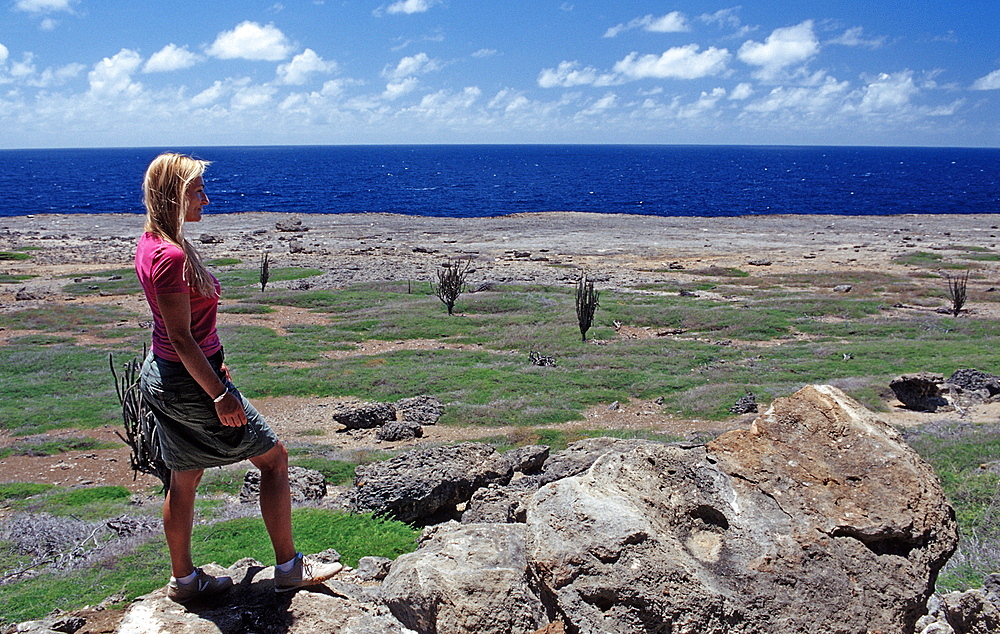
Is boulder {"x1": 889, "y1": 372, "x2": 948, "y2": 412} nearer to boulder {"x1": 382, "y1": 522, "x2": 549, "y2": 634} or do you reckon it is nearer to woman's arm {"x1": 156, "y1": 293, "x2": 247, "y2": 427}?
boulder {"x1": 382, "y1": 522, "x2": 549, "y2": 634}

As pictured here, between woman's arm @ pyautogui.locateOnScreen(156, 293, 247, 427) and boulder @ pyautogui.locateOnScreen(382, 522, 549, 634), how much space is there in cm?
136

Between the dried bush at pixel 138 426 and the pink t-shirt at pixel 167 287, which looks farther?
the dried bush at pixel 138 426

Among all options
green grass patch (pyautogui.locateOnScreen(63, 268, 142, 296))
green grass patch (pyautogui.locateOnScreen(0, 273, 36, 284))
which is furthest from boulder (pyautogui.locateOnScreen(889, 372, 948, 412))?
green grass patch (pyautogui.locateOnScreen(0, 273, 36, 284))

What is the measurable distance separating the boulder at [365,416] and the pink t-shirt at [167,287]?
10.2 metres

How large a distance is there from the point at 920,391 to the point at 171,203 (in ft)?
47.6

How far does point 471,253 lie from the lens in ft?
150

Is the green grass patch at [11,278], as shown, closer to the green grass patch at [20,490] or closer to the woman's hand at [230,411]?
the green grass patch at [20,490]

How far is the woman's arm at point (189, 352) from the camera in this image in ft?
12.5

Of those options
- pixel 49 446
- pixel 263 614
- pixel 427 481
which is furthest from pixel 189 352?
pixel 49 446

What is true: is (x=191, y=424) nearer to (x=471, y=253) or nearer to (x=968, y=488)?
(x=968, y=488)

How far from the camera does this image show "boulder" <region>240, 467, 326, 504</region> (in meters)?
9.48

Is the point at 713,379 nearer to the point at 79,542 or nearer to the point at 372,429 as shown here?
the point at 372,429

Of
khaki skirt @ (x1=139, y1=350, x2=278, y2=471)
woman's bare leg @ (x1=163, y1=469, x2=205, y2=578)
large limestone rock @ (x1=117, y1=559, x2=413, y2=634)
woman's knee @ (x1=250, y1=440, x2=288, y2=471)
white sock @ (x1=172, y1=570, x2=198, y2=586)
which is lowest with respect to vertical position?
large limestone rock @ (x1=117, y1=559, x2=413, y2=634)

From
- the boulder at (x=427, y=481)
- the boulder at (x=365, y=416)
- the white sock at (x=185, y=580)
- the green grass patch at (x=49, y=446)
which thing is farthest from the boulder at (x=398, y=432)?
the white sock at (x=185, y=580)
